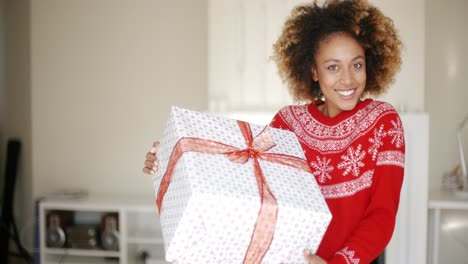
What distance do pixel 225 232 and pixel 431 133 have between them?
2.50 m

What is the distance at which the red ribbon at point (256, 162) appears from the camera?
1.06 meters

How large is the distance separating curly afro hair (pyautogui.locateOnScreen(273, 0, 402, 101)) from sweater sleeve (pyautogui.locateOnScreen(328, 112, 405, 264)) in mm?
271

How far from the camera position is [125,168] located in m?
3.55

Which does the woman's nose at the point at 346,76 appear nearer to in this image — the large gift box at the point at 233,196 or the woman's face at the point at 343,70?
the woman's face at the point at 343,70

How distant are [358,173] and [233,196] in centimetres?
43

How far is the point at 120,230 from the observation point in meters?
3.17

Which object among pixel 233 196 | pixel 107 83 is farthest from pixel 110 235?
pixel 233 196

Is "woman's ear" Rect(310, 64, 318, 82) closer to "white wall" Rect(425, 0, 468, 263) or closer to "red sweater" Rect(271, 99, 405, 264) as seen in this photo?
"red sweater" Rect(271, 99, 405, 264)

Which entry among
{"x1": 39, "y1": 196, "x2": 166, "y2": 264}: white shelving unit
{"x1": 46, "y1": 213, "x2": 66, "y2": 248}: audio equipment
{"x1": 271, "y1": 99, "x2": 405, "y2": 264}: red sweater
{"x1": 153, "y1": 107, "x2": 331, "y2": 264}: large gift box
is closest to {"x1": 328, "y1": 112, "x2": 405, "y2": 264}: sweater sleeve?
{"x1": 271, "y1": 99, "x2": 405, "y2": 264}: red sweater

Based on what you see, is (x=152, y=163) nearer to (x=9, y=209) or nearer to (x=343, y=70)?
(x=343, y=70)

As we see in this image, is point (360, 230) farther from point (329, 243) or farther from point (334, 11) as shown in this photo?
point (334, 11)

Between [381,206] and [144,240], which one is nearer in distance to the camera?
[381,206]

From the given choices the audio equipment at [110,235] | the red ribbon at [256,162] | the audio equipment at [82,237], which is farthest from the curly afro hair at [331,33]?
the audio equipment at [82,237]

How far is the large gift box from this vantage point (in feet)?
3.39
